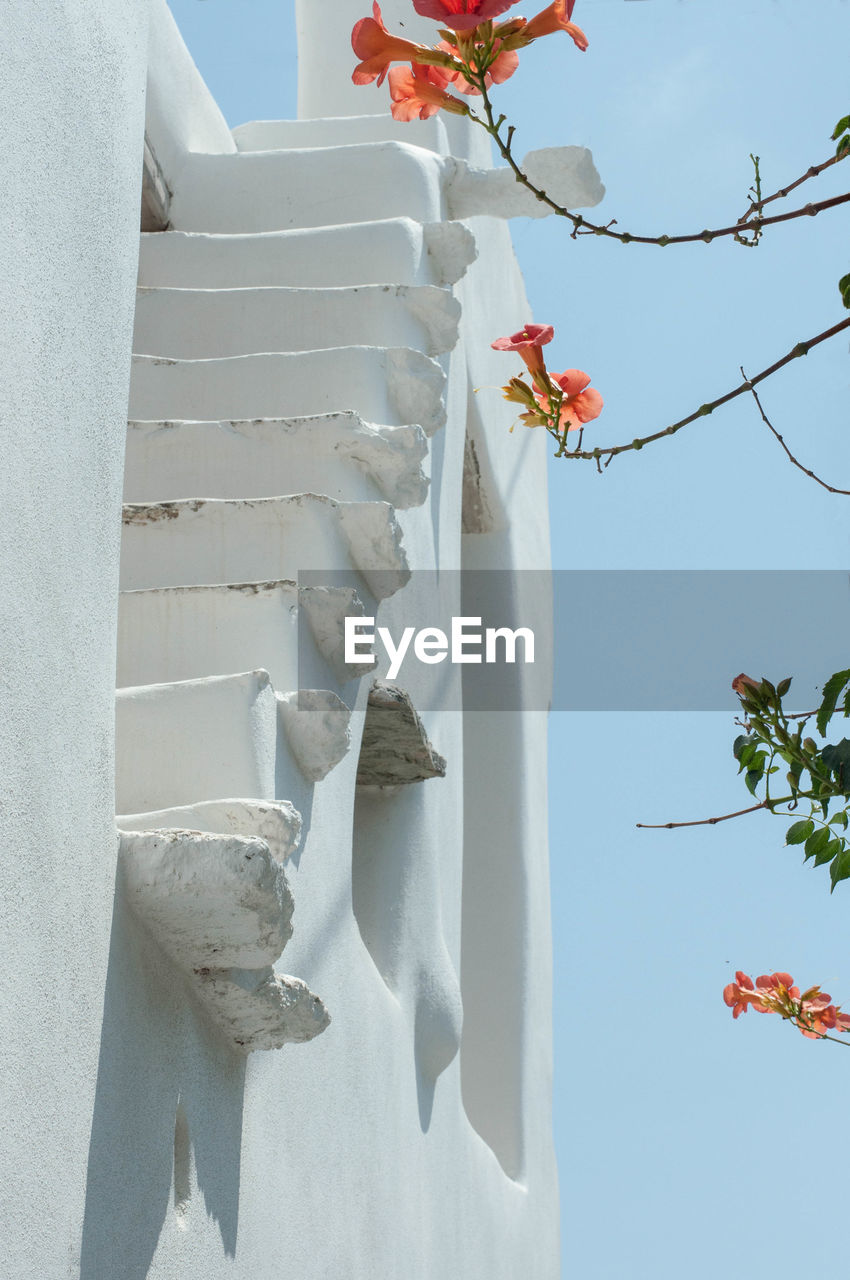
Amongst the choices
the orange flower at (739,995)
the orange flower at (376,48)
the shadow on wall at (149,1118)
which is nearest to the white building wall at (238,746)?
the shadow on wall at (149,1118)

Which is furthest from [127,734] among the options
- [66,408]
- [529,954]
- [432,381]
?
[529,954]

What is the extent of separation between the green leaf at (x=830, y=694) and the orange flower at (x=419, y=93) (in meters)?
0.71

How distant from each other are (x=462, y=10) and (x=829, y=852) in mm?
983

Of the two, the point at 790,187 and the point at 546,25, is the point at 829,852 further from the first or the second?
the point at 546,25

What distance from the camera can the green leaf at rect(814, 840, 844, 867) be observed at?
1.73m

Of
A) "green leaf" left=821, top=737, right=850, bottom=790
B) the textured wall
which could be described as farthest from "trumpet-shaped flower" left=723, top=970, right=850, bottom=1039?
the textured wall

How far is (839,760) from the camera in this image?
1600 mm

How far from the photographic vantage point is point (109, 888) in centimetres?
183

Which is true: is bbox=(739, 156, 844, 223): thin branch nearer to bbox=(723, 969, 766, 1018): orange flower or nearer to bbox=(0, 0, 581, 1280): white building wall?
bbox=(0, 0, 581, 1280): white building wall

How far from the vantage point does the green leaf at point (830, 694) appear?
1575 mm

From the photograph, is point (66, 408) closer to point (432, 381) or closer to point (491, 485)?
point (432, 381)

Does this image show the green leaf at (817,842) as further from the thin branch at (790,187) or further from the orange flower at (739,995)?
the orange flower at (739,995)

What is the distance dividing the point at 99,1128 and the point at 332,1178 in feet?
3.49

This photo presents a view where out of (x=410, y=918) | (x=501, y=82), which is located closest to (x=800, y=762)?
(x=501, y=82)
